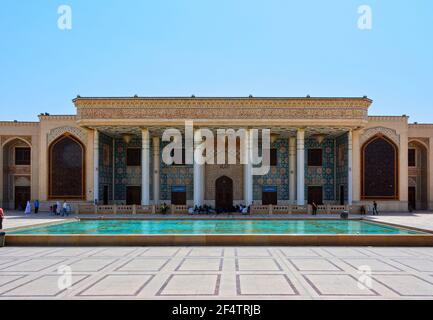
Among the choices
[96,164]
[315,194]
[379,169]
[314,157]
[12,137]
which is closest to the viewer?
[96,164]

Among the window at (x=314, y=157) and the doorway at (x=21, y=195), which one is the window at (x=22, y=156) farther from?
the window at (x=314, y=157)

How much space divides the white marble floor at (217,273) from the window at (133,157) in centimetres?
1800

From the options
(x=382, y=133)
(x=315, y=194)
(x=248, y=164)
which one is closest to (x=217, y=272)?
(x=248, y=164)

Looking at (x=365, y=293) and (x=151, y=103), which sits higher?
(x=151, y=103)

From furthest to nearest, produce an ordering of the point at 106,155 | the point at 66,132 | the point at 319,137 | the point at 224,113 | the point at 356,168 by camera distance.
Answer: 1. the point at 106,155
2. the point at 319,137
3. the point at 66,132
4. the point at 356,168
5. the point at 224,113

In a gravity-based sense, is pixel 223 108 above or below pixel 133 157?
above

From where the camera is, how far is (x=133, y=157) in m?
29.2

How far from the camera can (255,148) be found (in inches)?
1064

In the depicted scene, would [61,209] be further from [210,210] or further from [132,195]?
[210,210]

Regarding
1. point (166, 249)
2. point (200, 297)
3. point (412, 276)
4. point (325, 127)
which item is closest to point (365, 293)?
point (412, 276)

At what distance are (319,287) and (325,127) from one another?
63.4ft

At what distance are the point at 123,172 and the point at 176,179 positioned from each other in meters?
3.87

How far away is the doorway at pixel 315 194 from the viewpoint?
94.1 ft

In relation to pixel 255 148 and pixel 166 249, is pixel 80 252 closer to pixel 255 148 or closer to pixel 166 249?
pixel 166 249
